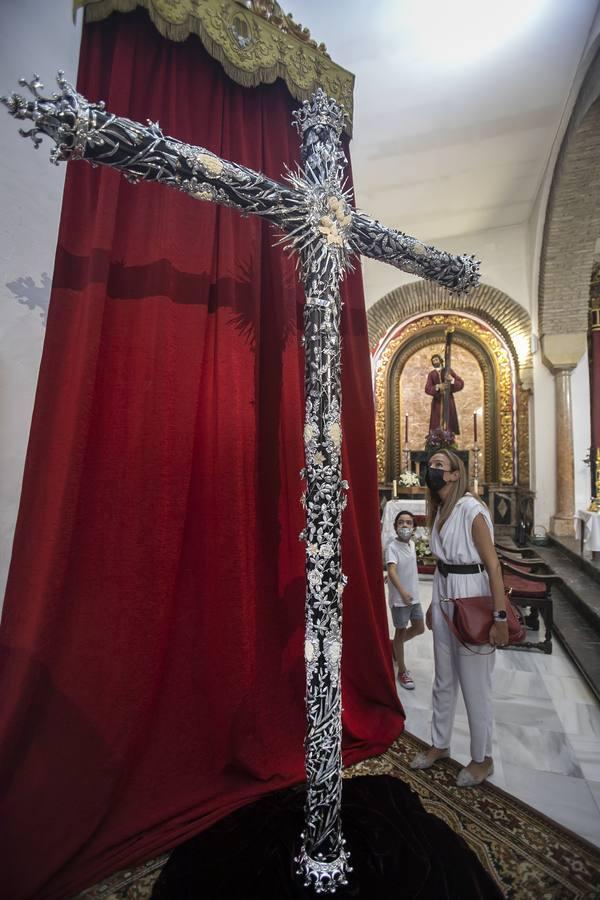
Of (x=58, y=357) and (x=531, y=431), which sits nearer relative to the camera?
(x=58, y=357)

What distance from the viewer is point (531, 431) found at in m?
6.84

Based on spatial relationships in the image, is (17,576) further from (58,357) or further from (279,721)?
(279,721)

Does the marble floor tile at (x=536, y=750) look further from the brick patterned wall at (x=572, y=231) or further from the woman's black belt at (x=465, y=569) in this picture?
the brick patterned wall at (x=572, y=231)

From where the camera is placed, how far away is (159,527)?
175 cm

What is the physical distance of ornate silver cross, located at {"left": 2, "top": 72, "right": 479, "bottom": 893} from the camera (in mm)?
1250

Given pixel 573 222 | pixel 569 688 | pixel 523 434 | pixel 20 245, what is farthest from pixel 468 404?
pixel 20 245

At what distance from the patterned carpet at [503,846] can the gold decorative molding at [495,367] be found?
5442mm

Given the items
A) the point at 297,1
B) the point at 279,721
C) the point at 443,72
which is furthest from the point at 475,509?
the point at 443,72

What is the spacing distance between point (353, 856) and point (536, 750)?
1.18m

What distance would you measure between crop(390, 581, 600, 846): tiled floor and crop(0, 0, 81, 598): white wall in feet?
7.39

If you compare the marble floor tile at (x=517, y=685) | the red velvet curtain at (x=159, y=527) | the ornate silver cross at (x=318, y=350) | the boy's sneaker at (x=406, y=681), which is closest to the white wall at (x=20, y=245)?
the red velvet curtain at (x=159, y=527)

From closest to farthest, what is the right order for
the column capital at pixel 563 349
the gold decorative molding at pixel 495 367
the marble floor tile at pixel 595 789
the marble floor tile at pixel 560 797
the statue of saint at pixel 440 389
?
1. the marble floor tile at pixel 560 797
2. the marble floor tile at pixel 595 789
3. the column capital at pixel 563 349
4. the gold decorative molding at pixel 495 367
5. the statue of saint at pixel 440 389

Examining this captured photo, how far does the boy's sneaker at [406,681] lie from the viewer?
274cm

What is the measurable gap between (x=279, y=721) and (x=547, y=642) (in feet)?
7.57
